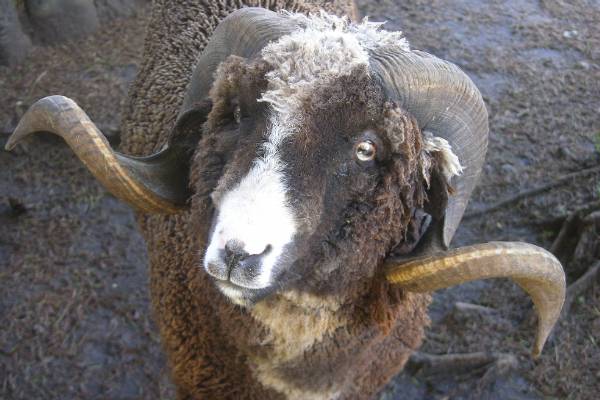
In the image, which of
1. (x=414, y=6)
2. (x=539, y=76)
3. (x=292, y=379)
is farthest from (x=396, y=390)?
(x=414, y=6)

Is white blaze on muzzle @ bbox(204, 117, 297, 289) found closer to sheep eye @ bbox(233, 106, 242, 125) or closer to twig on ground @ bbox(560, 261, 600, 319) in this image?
sheep eye @ bbox(233, 106, 242, 125)

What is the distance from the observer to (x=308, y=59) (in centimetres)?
210

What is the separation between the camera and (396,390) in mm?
4176

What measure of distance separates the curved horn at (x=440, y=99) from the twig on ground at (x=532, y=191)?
2963 millimetres

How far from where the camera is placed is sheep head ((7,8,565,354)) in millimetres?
1971

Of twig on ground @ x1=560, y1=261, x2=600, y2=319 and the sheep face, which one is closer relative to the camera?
the sheep face

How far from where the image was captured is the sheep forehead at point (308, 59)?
203 cm

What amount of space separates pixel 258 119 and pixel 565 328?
342cm

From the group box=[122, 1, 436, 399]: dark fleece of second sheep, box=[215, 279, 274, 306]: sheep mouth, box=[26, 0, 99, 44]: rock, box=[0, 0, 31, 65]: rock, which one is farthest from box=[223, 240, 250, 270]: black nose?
box=[26, 0, 99, 44]: rock

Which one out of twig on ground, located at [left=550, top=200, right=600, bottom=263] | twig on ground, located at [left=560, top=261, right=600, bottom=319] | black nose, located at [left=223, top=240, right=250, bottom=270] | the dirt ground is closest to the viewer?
black nose, located at [left=223, top=240, right=250, bottom=270]

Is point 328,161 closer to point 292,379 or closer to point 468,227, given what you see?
point 292,379

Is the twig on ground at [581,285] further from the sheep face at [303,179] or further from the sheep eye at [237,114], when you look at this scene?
the sheep eye at [237,114]

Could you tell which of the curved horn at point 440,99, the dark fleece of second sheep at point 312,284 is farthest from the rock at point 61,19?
the curved horn at point 440,99

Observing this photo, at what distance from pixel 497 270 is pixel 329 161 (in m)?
0.69
